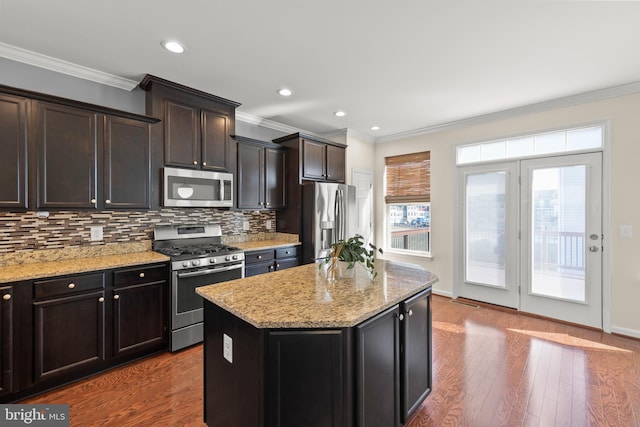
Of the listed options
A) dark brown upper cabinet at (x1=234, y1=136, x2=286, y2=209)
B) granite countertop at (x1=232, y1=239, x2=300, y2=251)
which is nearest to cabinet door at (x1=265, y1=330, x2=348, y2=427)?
granite countertop at (x1=232, y1=239, x2=300, y2=251)

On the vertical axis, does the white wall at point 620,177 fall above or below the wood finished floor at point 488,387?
above

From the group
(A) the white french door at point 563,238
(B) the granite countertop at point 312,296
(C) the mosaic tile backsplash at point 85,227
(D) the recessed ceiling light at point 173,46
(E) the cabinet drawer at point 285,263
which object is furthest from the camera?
(E) the cabinet drawer at point 285,263

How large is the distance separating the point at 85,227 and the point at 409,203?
443cm

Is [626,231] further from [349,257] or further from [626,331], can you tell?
[349,257]

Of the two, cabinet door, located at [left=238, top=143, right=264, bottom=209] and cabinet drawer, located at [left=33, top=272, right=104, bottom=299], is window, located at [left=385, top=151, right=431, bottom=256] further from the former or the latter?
cabinet drawer, located at [left=33, top=272, right=104, bottom=299]

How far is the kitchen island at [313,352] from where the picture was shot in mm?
1321

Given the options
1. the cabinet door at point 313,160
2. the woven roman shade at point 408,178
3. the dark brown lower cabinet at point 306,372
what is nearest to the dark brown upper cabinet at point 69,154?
the dark brown lower cabinet at point 306,372

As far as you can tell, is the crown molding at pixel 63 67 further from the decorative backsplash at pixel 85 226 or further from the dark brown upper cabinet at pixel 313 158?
the dark brown upper cabinet at pixel 313 158

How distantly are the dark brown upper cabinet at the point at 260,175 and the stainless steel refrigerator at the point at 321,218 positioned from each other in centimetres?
41

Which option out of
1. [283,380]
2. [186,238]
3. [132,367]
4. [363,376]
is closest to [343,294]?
[363,376]

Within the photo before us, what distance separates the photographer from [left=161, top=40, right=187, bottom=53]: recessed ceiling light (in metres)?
2.30

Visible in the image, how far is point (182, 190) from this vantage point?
10.3 feet

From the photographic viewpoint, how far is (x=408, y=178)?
5031mm

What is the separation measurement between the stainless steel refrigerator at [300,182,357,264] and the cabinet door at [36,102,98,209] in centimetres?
236
